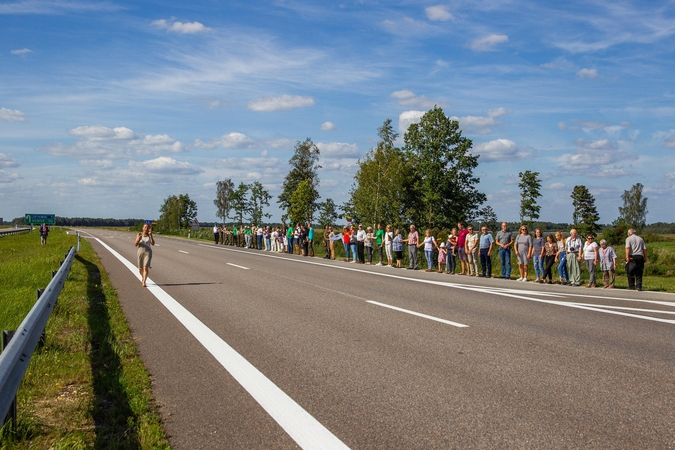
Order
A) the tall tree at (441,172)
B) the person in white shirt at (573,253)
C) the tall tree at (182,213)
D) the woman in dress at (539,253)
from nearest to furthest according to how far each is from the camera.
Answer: the person in white shirt at (573,253) → the woman in dress at (539,253) → the tall tree at (441,172) → the tall tree at (182,213)

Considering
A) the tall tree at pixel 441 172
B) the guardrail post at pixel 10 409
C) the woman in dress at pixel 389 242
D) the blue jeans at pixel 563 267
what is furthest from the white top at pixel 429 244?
the tall tree at pixel 441 172

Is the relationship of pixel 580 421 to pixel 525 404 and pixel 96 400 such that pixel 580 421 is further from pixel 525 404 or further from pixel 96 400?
pixel 96 400

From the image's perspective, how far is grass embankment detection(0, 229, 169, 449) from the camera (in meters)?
4.15

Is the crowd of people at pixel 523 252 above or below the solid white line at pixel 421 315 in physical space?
above

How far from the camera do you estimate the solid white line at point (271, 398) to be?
4.04 m

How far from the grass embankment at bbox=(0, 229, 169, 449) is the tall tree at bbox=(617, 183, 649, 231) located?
11244 centimetres

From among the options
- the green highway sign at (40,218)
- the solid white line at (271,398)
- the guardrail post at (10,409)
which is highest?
the green highway sign at (40,218)

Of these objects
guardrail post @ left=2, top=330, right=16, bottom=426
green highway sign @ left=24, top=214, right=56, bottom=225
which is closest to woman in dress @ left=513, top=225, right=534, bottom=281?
guardrail post @ left=2, top=330, right=16, bottom=426

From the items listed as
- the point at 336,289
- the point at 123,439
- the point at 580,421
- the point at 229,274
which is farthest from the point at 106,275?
the point at 580,421

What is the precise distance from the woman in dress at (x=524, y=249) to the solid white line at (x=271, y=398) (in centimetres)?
1308

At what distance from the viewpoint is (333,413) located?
458 cm

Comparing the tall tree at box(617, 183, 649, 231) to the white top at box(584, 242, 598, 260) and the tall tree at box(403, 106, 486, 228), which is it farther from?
the white top at box(584, 242, 598, 260)

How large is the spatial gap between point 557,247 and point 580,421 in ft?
48.8

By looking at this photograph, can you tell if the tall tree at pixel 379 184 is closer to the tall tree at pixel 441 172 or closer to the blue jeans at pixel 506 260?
the tall tree at pixel 441 172
